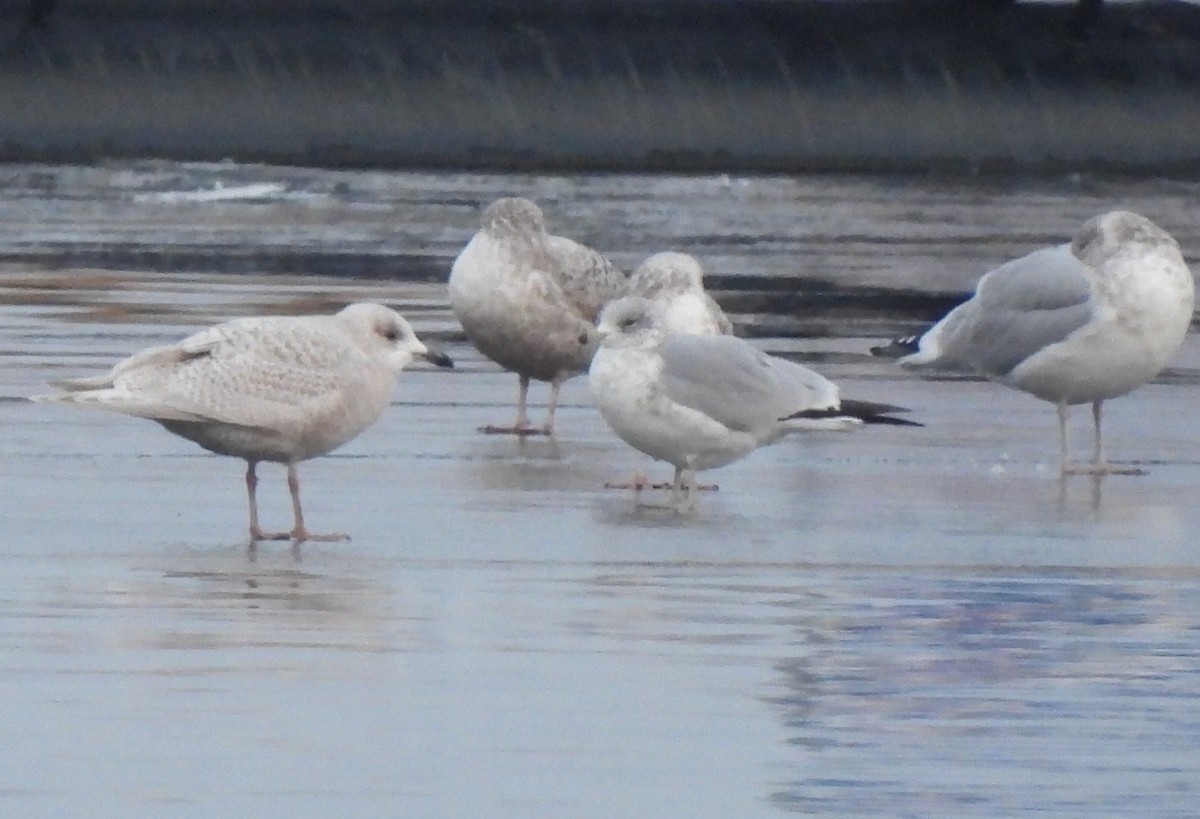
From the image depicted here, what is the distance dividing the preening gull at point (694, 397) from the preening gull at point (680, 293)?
1.26 meters

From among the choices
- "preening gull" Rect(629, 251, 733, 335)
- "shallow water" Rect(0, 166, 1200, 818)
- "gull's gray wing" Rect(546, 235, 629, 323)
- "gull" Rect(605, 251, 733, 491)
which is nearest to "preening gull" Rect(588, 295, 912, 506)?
"shallow water" Rect(0, 166, 1200, 818)

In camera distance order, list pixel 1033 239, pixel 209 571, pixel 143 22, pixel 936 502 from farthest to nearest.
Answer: pixel 143 22, pixel 1033 239, pixel 936 502, pixel 209 571

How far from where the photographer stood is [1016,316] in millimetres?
14258

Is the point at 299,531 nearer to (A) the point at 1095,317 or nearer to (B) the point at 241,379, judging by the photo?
(B) the point at 241,379

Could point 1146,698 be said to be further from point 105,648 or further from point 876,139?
point 876,139

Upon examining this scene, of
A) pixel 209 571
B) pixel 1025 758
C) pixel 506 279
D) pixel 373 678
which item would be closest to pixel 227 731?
pixel 373 678

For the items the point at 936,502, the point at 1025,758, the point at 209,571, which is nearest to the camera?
the point at 1025,758

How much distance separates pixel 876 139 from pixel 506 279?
23.3 metres

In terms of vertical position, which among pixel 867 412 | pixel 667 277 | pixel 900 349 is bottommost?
pixel 867 412

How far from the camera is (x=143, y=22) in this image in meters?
38.2

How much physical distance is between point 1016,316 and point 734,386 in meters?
2.06

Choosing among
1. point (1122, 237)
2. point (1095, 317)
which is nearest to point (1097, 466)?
point (1095, 317)

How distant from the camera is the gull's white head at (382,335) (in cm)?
1173

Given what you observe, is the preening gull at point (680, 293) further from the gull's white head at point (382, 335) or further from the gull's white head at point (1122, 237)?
the gull's white head at point (382, 335)
